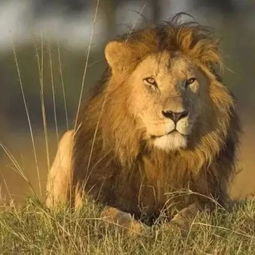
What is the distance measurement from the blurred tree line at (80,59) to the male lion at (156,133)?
6867 mm

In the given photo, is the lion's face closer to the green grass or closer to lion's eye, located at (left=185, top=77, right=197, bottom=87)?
lion's eye, located at (left=185, top=77, right=197, bottom=87)

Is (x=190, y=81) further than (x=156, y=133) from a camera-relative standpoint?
Yes

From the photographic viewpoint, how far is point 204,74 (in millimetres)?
5312

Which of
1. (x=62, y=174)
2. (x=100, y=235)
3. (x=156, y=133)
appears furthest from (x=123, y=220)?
(x=62, y=174)

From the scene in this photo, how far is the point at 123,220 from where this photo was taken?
15.7ft

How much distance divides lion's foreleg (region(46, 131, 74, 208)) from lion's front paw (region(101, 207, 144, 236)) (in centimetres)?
42

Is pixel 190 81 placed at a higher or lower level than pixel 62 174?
higher

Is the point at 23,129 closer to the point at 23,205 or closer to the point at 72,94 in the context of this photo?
the point at 72,94

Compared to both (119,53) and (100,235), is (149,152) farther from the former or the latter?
(100,235)

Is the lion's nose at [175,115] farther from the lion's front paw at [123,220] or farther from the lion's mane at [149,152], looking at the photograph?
the lion's front paw at [123,220]

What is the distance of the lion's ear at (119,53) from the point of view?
527cm

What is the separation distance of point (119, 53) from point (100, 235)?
3.80ft

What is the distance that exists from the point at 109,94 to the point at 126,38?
1.06 feet

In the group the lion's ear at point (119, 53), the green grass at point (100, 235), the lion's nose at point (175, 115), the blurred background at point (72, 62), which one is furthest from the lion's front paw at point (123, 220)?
the blurred background at point (72, 62)
